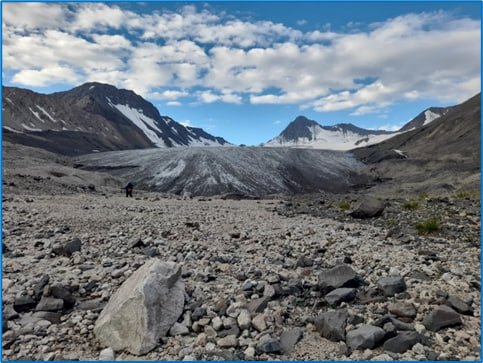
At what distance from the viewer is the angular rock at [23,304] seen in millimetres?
8477

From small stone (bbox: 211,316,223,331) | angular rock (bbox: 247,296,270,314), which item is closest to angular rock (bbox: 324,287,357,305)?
angular rock (bbox: 247,296,270,314)

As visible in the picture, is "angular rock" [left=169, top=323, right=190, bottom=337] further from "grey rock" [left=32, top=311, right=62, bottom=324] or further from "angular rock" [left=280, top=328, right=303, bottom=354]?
"grey rock" [left=32, top=311, right=62, bottom=324]

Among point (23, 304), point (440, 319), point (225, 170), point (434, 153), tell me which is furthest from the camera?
point (434, 153)

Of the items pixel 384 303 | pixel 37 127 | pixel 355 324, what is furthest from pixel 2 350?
pixel 37 127

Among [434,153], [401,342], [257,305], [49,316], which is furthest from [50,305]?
[434,153]

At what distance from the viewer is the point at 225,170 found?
7650 centimetres

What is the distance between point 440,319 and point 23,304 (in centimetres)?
787

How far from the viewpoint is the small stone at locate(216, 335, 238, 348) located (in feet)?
23.3

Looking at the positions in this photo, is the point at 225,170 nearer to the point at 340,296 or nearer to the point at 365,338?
the point at 340,296

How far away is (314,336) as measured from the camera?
7383mm

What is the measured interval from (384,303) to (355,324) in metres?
1.18

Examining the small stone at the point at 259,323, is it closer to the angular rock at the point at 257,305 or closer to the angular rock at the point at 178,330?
the angular rock at the point at 257,305

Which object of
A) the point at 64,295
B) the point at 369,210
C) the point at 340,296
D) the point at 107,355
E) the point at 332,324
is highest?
the point at 369,210

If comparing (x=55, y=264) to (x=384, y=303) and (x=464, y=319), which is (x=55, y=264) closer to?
(x=384, y=303)
